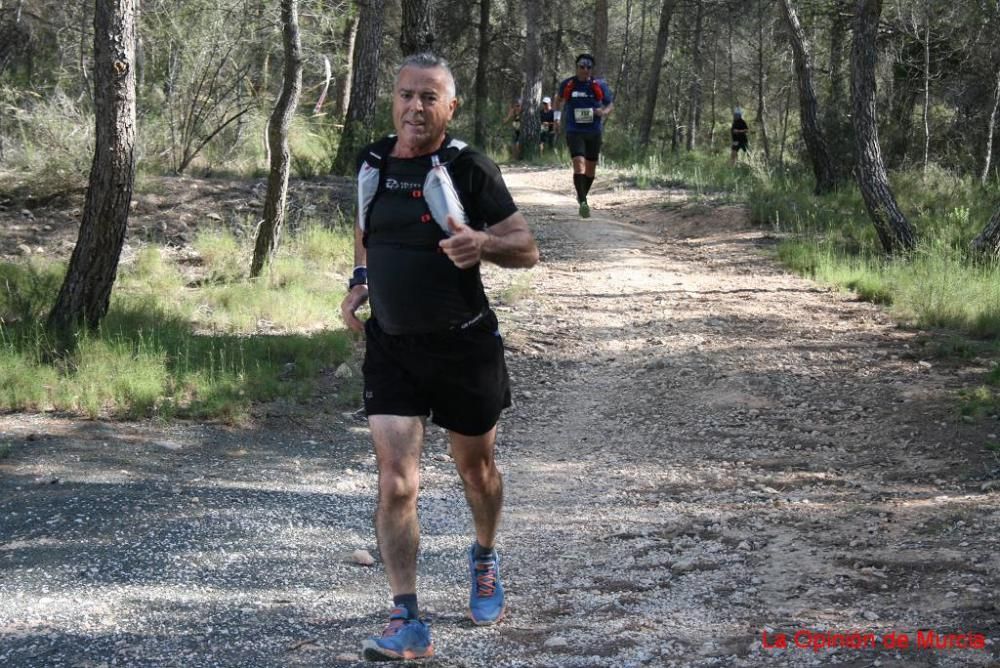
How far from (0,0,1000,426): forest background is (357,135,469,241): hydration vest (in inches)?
149

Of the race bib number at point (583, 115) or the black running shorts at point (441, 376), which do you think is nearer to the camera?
the black running shorts at point (441, 376)

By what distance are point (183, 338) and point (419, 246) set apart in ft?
16.6

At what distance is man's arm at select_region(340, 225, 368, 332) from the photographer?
407cm

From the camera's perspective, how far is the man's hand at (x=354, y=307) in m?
4.06

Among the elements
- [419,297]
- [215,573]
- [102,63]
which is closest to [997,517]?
[419,297]

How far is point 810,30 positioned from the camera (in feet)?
89.5

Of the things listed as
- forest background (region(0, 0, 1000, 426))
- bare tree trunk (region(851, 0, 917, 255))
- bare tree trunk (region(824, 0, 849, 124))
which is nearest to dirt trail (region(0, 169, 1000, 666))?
forest background (region(0, 0, 1000, 426))

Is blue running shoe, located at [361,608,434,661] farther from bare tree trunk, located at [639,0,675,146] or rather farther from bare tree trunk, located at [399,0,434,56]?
bare tree trunk, located at [639,0,675,146]

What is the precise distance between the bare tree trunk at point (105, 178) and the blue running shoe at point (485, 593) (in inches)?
198

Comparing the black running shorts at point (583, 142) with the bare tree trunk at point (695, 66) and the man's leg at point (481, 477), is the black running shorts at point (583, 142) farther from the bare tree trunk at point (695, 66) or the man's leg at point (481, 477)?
the bare tree trunk at point (695, 66)

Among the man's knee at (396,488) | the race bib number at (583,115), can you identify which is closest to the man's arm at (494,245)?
the man's knee at (396,488)

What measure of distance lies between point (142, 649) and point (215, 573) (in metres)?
0.79

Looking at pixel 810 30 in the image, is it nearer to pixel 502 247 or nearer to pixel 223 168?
pixel 223 168

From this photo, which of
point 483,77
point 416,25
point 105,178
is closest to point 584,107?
point 416,25
